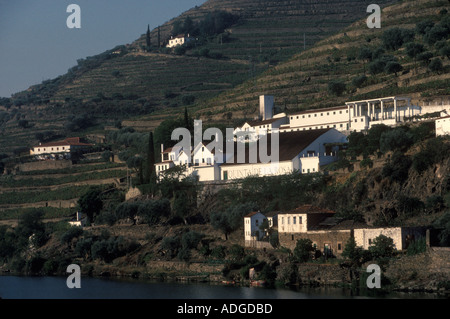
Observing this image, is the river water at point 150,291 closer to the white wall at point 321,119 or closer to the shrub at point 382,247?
the shrub at point 382,247

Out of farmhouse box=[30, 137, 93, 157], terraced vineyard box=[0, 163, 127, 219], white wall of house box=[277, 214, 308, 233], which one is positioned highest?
farmhouse box=[30, 137, 93, 157]

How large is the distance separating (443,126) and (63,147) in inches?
1970

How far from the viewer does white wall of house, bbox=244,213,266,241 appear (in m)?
59.5

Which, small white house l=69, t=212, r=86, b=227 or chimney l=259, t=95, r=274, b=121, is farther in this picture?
chimney l=259, t=95, r=274, b=121

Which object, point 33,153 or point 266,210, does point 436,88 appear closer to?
point 266,210

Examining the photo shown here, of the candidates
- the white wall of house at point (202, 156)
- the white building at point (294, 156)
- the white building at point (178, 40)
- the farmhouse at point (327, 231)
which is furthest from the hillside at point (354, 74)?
the white building at point (178, 40)

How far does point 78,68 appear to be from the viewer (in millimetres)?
158250

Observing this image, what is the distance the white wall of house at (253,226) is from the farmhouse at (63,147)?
138ft

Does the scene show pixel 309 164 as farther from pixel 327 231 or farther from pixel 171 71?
pixel 171 71

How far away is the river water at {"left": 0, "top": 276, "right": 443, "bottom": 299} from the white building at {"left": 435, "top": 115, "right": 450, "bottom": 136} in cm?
1582

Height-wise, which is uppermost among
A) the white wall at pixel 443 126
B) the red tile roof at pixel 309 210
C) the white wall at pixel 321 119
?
the white wall at pixel 321 119

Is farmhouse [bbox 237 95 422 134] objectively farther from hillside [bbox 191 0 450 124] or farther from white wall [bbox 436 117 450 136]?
white wall [bbox 436 117 450 136]

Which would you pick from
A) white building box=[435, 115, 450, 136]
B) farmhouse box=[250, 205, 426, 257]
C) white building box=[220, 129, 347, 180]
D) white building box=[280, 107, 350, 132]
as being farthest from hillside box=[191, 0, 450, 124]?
farmhouse box=[250, 205, 426, 257]

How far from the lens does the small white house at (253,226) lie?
5944 centimetres
